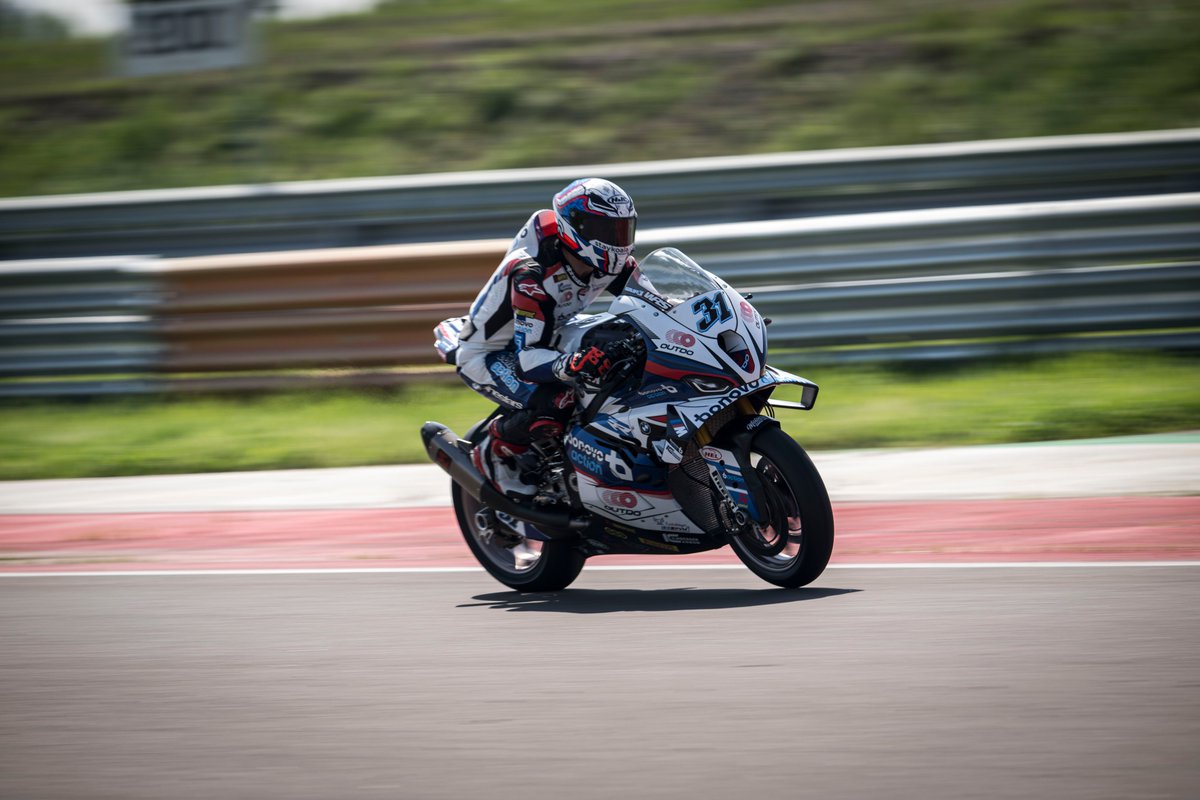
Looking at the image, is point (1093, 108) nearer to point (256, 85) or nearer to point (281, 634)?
point (256, 85)

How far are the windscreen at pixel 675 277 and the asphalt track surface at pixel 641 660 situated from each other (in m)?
1.20

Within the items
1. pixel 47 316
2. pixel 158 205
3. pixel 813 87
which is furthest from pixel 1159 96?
pixel 47 316

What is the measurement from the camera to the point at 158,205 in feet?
49.1

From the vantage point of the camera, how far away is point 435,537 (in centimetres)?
873

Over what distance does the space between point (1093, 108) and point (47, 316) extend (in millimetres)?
10551

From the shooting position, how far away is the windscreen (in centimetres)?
671

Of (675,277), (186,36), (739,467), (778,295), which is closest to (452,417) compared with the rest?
(778,295)

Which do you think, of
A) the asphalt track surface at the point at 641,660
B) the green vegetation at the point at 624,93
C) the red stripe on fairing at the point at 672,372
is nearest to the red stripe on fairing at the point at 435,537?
the asphalt track surface at the point at 641,660

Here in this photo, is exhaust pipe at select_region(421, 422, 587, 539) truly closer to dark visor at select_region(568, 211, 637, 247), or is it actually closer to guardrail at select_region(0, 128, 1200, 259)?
dark visor at select_region(568, 211, 637, 247)

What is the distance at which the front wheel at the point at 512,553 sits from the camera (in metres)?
7.18

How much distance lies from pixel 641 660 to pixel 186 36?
11.2 meters

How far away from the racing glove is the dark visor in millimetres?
507

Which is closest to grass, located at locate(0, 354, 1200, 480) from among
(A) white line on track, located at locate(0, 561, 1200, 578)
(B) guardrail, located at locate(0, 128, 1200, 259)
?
(B) guardrail, located at locate(0, 128, 1200, 259)

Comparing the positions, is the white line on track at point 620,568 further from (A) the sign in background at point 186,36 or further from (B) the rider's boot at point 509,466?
(A) the sign in background at point 186,36
